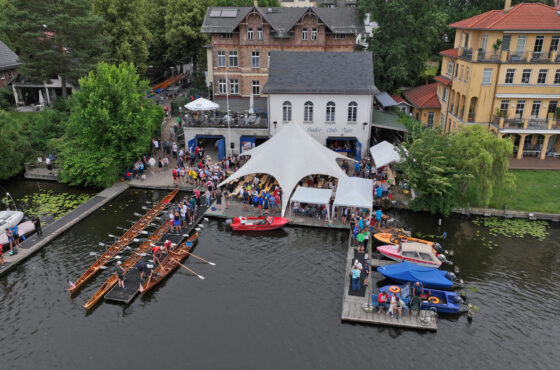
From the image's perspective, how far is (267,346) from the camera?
57.3ft

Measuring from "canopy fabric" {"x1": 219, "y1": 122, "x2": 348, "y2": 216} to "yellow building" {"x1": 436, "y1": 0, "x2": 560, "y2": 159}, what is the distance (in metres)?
15.2

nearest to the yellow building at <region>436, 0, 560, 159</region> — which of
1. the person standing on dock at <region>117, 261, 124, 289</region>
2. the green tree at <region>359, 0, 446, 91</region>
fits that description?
the green tree at <region>359, 0, 446, 91</region>

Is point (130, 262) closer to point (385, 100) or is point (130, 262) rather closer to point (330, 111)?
point (330, 111)

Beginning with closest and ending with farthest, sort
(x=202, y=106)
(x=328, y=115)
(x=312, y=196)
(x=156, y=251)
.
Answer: (x=156, y=251) → (x=312, y=196) → (x=328, y=115) → (x=202, y=106)

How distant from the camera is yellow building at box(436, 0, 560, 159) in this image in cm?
3391

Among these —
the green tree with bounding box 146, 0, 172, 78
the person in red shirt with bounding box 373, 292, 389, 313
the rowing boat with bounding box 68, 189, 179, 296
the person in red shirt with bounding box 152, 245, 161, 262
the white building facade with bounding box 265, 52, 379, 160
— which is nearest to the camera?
the person in red shirt with bounding box 373, 292, 389, 313

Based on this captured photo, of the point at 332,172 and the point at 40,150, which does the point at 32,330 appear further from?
the point at 40,150

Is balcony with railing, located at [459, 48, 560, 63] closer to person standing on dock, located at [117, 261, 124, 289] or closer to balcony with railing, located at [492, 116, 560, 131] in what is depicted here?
balcony with railing, located at [492, 116, 560, 131]

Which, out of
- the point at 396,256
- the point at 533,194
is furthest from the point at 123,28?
the point at 533,194

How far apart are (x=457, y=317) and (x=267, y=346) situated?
8.83 m

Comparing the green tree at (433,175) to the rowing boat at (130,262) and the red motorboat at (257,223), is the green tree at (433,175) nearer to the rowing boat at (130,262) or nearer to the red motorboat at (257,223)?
the red motorboat at (257,223)

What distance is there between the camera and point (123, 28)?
5012 centimetres

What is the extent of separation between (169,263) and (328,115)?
19443 mm

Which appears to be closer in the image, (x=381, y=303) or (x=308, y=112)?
(x=381, y=303)
